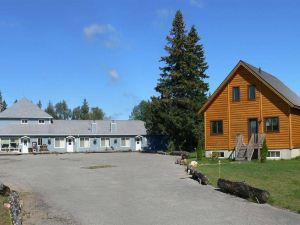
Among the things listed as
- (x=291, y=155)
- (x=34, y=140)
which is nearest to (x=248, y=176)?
(x=291, y=155)

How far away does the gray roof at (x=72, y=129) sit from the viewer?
217 feet

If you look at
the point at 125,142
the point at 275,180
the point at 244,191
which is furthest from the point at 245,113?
the point at 125,142

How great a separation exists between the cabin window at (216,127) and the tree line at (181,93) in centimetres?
1449

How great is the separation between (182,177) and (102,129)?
156 ft

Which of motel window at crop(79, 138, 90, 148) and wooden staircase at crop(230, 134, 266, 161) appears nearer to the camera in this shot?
wooden staircase at crop(230, 134, 266, 161)

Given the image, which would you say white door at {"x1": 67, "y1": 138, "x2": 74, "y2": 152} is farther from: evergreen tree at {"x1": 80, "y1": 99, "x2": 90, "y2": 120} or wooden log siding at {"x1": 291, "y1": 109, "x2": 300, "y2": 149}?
evergreen tree at {"x1": 80, "y1": 99, "x2": 90, "y2": 120}

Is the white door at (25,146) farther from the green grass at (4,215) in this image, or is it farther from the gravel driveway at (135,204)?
the green grass at (4,215)

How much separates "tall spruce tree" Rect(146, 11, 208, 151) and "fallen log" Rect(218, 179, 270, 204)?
37311 millimetres

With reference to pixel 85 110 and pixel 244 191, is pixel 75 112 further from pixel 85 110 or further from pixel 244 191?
pixel 244 191

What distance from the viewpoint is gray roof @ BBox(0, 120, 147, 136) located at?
217 feet

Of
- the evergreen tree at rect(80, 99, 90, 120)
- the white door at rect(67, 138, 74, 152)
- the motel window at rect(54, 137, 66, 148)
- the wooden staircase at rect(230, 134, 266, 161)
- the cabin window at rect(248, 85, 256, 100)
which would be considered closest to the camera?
the wooden staircase at rect(230, 134, 266, 161)

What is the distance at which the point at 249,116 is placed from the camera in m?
39.2

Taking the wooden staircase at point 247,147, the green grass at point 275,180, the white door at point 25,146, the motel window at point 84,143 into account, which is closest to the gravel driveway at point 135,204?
the green grass at point 275,180

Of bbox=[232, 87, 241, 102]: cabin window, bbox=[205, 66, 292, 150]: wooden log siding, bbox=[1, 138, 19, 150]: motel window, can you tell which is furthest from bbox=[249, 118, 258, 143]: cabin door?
bbox=[1, 138, 19, 150]: motel window
